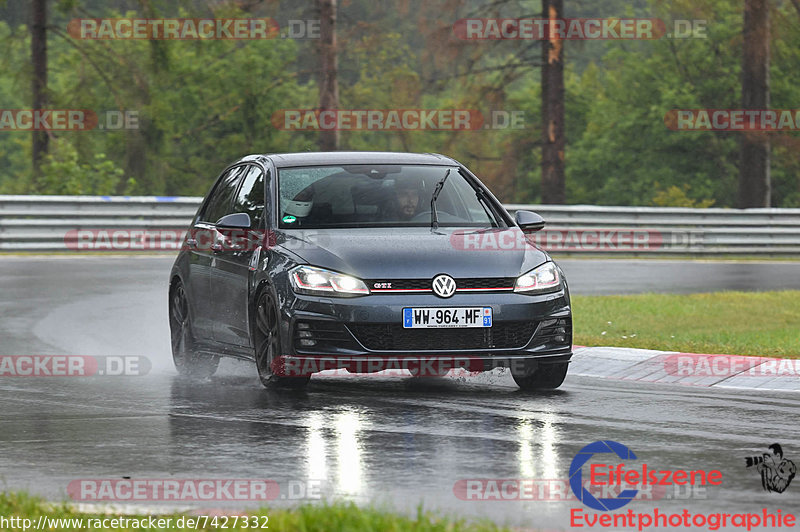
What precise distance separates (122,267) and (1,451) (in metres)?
15.0

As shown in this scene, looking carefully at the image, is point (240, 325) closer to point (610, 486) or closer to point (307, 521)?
point (610, 486)

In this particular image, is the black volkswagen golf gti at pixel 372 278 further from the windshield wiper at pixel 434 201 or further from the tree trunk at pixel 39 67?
the tree trunk at pixel 39 67

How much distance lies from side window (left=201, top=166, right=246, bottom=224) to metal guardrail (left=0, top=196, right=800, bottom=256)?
13.8 metres

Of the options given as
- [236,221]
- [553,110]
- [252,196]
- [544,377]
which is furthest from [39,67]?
[544,377]

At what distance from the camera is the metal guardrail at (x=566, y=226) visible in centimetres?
2653

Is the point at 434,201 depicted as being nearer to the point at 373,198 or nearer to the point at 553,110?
the point at 373,198

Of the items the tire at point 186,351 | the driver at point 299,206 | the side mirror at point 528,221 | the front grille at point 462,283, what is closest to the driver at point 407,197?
the driver at point 299,206

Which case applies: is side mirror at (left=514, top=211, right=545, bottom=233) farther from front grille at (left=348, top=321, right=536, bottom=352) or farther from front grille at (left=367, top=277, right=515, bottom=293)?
front grille at (left=348, top=321, right=536, bottom=352)

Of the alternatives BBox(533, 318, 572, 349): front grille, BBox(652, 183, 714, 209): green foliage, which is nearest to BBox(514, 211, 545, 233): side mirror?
BBox(533, 318, 572, 349): front grille

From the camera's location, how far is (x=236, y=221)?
37.4 ft

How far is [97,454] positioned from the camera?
8148 millimetres

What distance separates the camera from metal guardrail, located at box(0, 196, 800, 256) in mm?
26531

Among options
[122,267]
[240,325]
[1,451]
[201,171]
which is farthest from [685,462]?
[201,171]

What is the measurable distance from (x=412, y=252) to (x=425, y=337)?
23.4 inches
